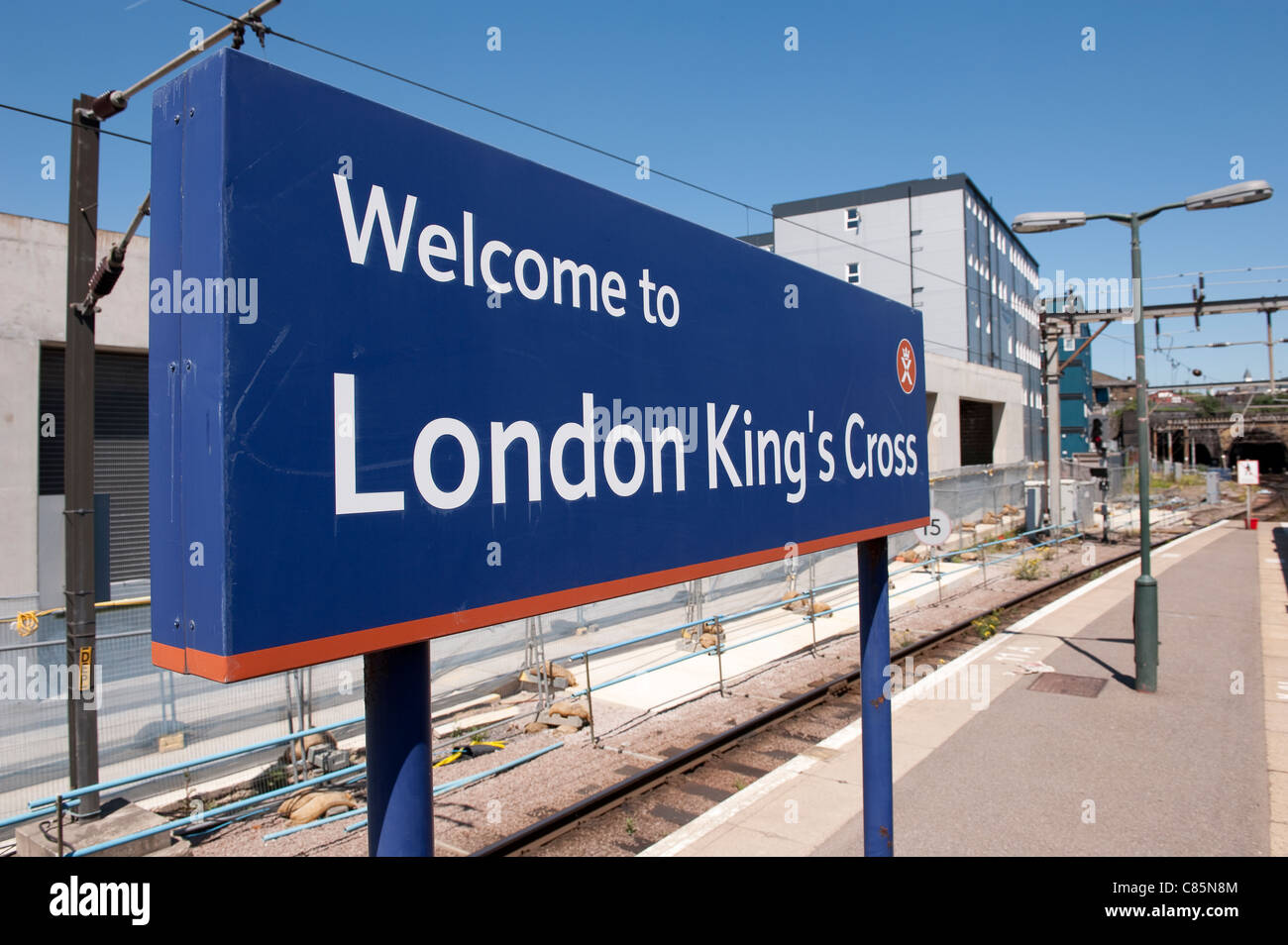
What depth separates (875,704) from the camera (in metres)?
3.47

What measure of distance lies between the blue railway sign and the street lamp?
11.0 metres

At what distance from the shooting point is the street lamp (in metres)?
10.8

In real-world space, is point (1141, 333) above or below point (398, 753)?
above

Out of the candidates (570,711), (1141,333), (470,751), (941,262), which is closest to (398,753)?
(470,751)

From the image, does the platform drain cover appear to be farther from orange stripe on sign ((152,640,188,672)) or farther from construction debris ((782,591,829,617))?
orange stripe on sign ((152,640,188,672))

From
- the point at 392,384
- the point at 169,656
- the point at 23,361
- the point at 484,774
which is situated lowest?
the point at 484,774

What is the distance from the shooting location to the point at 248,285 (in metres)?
1.36

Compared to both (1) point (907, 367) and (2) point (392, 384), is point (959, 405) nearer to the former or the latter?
(1) point (907, 367)

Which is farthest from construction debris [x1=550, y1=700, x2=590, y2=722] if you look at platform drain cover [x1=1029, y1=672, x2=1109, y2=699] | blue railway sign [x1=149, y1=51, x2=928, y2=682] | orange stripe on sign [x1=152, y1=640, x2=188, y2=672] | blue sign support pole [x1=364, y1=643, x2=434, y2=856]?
orange stripe on sign [x1=152, y1=640, x2=188, y2=672]

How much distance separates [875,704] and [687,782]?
547 centimetres

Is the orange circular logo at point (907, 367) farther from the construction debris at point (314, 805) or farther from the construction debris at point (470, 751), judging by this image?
the construction debris at point (470, 751)

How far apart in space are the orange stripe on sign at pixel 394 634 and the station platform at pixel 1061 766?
5.08 meters
